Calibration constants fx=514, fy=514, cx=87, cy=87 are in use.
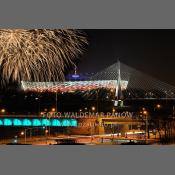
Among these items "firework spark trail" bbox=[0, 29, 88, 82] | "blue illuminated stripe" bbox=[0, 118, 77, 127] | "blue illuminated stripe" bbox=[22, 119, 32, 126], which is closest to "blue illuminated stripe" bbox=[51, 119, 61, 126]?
"blue illuminated stripe" bbox=[0, 118, 77, 127]

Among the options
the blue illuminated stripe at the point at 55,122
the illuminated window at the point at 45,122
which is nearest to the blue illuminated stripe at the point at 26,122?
the illuminated window at the point at 45,122

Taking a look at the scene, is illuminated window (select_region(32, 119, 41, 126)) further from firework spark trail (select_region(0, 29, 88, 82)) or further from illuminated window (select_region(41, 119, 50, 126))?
firework spark trail (select_region(0, 29, 88, 82))

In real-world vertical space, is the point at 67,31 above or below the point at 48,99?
above

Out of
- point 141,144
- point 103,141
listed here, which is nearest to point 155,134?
point 141,144

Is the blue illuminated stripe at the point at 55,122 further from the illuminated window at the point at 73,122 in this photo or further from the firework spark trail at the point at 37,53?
the firework spark trail at the point at 37,53

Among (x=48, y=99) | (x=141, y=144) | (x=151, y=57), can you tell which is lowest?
(x=141, y=144)

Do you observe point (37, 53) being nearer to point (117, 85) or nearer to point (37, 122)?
point (37, 122)

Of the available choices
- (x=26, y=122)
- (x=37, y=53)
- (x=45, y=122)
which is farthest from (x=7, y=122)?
(x=37, y=53)

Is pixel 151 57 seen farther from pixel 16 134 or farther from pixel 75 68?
pixel 16 134
